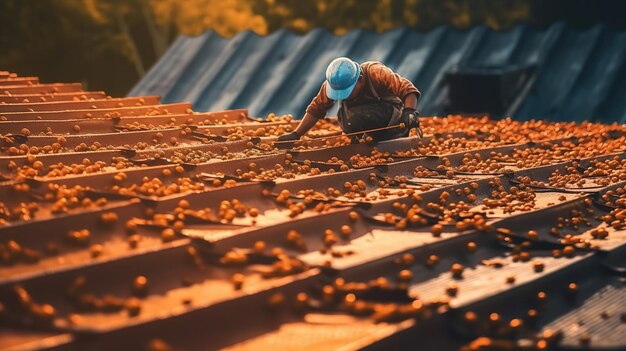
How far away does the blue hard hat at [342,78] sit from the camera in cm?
841

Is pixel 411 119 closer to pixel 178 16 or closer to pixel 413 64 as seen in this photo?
pixel 413 64

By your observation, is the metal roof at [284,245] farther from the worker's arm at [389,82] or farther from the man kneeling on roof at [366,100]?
the worker's arm at [389,82]

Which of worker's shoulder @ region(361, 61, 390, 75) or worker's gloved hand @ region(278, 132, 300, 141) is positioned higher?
worker's shoulder @ region(361, 61, 390, 75)

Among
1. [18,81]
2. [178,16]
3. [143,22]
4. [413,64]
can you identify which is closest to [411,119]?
[18,81]

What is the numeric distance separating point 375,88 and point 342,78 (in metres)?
0.51

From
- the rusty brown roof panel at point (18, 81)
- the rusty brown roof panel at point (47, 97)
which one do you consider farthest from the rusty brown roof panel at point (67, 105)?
the rusty brown roof panel at point (18, 81)

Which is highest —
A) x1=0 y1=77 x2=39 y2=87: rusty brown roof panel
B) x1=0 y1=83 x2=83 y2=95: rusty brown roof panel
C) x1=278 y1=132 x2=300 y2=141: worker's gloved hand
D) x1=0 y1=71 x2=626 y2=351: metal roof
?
x1=0 y1=77 x2=39 y2=87: rusty brown roof panel

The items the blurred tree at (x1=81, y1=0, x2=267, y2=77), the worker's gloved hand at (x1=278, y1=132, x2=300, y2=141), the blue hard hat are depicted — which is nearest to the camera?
the worker's gloved hand at (x1=278, y1=132, x2=300, y2=141)

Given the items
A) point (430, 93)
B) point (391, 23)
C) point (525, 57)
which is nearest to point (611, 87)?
point (525, 57)

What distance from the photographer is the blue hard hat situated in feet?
27.6

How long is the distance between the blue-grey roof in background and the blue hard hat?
18.9 ft

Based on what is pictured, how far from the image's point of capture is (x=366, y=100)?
28.6 ft

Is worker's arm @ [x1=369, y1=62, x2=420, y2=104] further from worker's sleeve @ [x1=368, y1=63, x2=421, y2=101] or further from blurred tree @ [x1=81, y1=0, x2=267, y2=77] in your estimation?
blurred tree @ [x1=81, y1=0, x2=267, y2=77]

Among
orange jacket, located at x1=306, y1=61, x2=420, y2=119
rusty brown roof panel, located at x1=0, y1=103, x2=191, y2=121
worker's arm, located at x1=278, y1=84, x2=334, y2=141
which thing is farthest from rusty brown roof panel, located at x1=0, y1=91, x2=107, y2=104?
orange jacket, located at x1=306, y1=61, x2=420, y2=119
